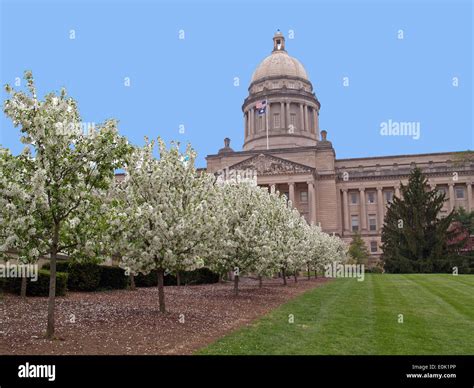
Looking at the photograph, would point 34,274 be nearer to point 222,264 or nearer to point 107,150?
point 222,264

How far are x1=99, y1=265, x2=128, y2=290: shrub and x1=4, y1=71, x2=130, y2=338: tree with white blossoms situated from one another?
1459 centimetres

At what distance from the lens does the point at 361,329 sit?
1563cm

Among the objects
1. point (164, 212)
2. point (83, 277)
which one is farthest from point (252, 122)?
point (164, 212)

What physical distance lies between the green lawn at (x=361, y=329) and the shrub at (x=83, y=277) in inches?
375

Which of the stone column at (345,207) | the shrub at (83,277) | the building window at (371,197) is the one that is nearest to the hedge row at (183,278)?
the shrub at (83,277)

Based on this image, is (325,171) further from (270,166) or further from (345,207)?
(270,166)

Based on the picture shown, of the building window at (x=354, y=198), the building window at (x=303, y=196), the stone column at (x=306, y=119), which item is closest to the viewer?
the building window at (x=303, y=196)

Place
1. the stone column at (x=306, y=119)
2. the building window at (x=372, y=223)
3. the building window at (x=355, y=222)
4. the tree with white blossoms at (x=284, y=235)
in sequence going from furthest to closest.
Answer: the stone column at (x=306, y=119) < the building window at (x=355, y=222) < the building window at (x=372, y=223) < the tree with white blossoms at (x=284, y=235)

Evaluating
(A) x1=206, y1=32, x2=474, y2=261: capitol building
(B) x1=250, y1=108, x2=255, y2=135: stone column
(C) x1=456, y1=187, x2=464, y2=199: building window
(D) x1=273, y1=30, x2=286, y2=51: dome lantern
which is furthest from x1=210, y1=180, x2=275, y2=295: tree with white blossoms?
(D) x1=273, y1=30, x2=286, y2=51: dome lantern

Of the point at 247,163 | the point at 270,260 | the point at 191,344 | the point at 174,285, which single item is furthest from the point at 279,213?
the point at 247,163

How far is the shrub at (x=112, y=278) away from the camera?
27.5 metres

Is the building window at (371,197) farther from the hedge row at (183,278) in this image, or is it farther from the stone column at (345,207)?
the hedge row at (183,278)

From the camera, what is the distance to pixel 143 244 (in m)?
17.0
